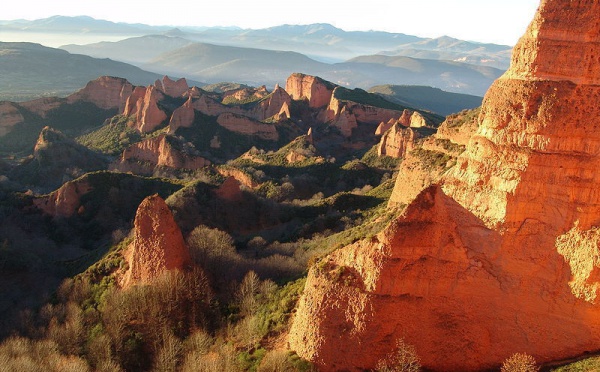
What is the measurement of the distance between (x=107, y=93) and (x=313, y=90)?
104ft

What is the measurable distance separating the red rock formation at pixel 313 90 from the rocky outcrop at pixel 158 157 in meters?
28.5

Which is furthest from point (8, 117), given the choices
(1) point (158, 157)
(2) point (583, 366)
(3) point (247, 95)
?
(2) point (583, 366)

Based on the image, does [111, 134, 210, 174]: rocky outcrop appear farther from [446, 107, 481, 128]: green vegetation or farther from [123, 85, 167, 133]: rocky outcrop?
[446, 107, 481, 128]: green vegetation

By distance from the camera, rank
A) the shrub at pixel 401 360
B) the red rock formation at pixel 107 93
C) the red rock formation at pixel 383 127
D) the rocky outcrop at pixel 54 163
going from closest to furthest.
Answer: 1. the shrub at pixel 401 360
2. the rocky outcrop at pixel 54 163
3. the red rock formation at pixel 383 127
4. the red rock formation at pixel 107 93

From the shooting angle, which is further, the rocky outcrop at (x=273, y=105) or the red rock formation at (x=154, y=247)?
the rocky outcrop at (x=273, y=105)

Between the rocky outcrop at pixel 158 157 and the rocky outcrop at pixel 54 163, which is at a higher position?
the rocky outcrop at pixel 158 157

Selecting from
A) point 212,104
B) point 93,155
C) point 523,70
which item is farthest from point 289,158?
point 523,70

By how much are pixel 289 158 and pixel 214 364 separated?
1724 inches

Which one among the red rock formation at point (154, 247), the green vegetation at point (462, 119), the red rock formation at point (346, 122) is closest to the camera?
the red rock formation at point (154, 247)

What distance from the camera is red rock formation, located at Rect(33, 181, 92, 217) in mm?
41000

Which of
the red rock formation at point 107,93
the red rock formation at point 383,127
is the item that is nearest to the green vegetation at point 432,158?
the red rock formation at point 383,127

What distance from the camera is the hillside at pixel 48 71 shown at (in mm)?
149375

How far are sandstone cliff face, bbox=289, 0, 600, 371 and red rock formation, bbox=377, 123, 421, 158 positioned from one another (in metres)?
36.5

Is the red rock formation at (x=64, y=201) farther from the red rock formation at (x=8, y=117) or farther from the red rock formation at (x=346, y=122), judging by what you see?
the red rock formation at (x=8, y=117)
